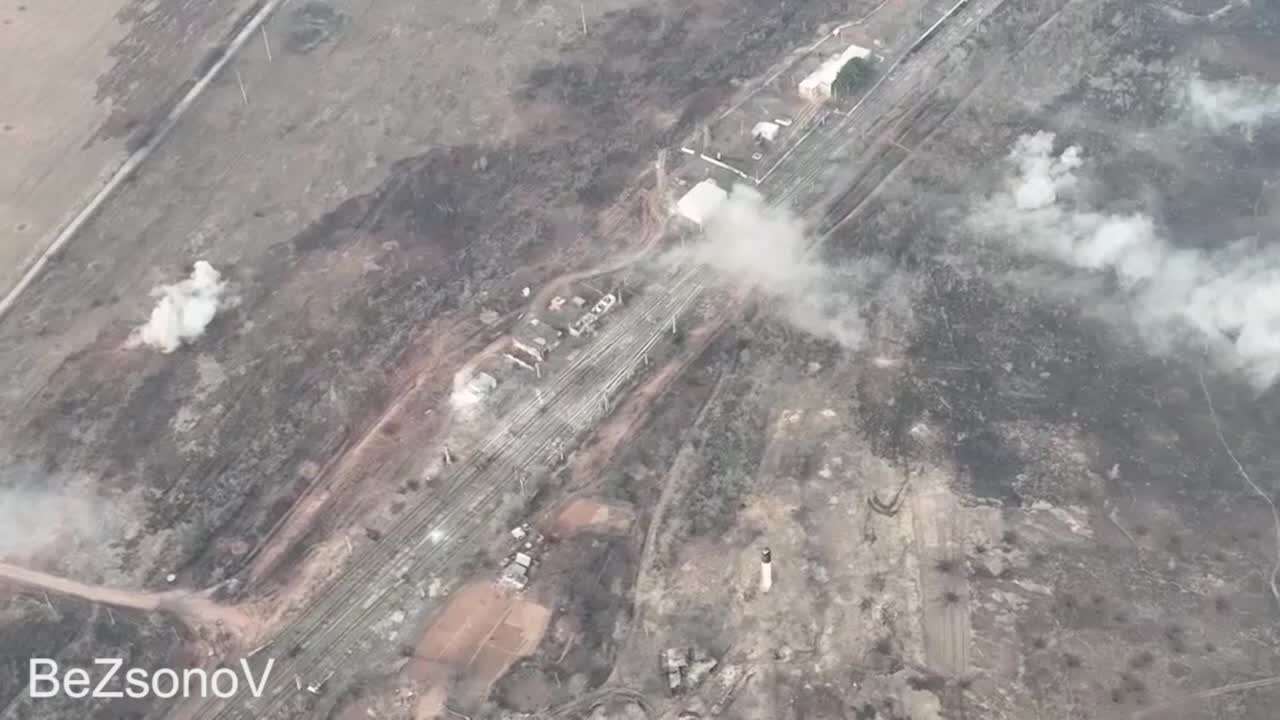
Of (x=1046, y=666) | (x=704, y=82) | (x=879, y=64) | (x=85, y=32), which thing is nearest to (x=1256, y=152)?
(x=879, y=64)

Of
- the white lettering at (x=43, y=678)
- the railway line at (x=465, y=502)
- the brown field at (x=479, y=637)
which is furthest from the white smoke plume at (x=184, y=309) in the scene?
the brown field at (x=479, y=637)

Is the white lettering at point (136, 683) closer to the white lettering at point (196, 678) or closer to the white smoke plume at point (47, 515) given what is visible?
the white lettering at point (196, 678)

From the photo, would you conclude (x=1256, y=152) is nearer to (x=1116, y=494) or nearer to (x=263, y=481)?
(x=1116, y=494)

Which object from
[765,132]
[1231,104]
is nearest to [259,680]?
[765,132]

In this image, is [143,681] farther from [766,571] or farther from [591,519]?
[766,571]

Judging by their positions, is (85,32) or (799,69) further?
(85,32)

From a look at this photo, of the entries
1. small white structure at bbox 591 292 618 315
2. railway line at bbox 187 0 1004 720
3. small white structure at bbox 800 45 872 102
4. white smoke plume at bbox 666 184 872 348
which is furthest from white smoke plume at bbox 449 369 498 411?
small white structure at bbox 800 45 872 102
